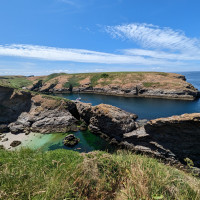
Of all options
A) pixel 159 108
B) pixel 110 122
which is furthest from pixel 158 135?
pixel 159 108

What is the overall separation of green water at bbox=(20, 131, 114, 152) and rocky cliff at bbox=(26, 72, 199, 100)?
5750 centimetres

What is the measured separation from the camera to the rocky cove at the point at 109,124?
18203 mm

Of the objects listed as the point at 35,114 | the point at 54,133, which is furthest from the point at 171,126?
the point at 35,114

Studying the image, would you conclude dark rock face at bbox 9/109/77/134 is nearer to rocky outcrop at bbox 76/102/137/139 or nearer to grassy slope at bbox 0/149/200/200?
rocky outcrop at bbox 76/102/137/139

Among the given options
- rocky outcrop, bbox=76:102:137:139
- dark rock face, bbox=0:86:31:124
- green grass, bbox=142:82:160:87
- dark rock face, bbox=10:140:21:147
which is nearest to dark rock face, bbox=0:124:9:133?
dark rock face, bbox=0:86:31:124

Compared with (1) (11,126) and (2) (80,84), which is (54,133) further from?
(2) (80,84)

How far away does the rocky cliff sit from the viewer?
217 ft

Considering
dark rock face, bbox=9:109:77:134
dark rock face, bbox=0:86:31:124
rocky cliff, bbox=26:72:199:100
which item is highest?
rocky cliff, bbox=26:72:199:100

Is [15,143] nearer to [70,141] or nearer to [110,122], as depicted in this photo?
[70,141]

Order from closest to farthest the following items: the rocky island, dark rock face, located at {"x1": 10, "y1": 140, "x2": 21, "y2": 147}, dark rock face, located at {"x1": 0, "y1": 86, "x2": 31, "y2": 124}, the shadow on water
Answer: dark rock face, located at {"x1": 10, "y1": 140, "x2": 21, "y2": 147}, dark rock face, located at {"x1": 0, "y1": 86, "x2": 31, "y2": 124}, the shadow on water, the rocky island

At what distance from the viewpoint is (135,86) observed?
3260 inches

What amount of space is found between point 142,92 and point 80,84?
194 feet

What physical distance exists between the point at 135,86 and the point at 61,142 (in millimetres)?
70418

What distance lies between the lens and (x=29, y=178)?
17.9 feet
